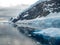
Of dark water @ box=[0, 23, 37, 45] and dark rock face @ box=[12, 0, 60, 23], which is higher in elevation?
dark rock face @ box=[12, 0, 60, 23]

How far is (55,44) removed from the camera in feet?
30.2

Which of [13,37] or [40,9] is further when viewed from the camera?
[40,9]

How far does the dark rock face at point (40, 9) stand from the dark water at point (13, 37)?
103 cm

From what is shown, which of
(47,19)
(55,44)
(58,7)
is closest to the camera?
(55,44)

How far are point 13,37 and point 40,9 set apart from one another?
3215mm

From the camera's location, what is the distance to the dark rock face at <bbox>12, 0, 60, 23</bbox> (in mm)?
13055

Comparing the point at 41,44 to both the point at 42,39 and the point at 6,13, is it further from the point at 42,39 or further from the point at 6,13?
the point at 6,13

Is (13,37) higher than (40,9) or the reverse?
the reverse

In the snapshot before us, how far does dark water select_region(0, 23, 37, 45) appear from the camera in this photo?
381 inches

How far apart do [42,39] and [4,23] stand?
511 cm

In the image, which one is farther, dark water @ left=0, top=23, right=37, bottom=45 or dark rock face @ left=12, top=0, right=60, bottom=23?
dark rock face @ left=12, top=0, right=60, bottom=23

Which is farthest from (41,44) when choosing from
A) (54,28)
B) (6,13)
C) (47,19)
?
Answer: (6,13)

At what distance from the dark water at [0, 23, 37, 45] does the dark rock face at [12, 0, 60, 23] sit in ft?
3.37

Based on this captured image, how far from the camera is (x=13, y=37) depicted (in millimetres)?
11070
